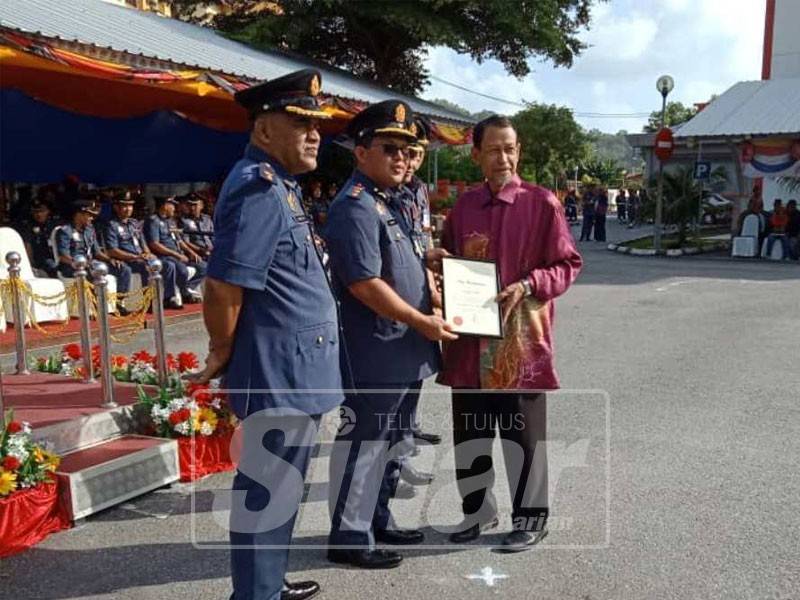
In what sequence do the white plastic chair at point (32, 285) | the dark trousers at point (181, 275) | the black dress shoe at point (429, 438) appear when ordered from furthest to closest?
the dark trousers at point (181, 275)
the white plastic chair at point (32, 285)
the black dress shoe at point (429, 438)

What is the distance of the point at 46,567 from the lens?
10.6 ft

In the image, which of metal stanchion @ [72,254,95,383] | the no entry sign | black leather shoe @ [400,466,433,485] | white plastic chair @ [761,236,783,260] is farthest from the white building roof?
metal stanchion @ [72,254,95,383]

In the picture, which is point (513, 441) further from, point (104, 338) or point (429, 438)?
point (104, 338)

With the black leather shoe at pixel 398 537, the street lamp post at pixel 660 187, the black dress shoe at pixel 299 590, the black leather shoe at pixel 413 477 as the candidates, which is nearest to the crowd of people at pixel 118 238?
the black leather shoe at pixel 413 477

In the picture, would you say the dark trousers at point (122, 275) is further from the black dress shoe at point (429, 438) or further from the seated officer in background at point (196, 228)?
the black dress shoe at point (429, 438)

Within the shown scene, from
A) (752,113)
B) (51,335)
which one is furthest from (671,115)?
(51,335)

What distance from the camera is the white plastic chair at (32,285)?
8.13 m

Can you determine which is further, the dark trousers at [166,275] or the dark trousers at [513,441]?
the dark trousers at [166,275]

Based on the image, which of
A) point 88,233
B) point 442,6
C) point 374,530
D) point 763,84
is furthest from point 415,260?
point 763,84

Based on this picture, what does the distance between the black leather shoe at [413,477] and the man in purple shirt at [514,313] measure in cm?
86

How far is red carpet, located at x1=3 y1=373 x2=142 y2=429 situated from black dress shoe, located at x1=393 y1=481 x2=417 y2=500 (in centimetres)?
172

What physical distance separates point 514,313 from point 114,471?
2170 mm

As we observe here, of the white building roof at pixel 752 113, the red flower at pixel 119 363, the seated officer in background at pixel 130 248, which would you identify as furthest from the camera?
the white building roof at pixel 752 113

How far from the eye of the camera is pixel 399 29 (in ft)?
65.3
